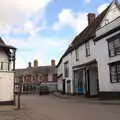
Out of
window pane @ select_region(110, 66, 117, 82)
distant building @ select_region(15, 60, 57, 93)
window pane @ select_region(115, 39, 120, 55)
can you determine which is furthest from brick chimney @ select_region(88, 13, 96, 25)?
distant building @ select_region(15, 60, 57, 93)

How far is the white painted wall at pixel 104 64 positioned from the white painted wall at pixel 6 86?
31.7ft

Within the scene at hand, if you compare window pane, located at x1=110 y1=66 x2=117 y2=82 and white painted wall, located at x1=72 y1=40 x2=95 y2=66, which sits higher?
white painted wall, located at x1=72 y1=40 x2=95 y2=66

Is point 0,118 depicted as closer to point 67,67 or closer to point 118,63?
point 118,63

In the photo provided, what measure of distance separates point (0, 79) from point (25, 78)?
185ft

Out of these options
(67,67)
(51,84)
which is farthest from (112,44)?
(51,84)

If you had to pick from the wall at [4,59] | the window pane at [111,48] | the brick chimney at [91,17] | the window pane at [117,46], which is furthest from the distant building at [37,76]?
the window pane at [117,46]

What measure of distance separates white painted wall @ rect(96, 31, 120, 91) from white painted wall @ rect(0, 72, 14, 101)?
9650mm

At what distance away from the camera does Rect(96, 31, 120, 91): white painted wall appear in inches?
1043

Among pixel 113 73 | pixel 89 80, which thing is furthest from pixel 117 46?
pixel 89 80

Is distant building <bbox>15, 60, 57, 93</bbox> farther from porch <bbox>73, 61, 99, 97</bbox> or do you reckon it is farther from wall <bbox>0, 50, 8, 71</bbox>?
wall <bbox>0, 50, 8, 71</bbox>

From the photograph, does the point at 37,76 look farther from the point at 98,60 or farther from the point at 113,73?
the point at 113,73

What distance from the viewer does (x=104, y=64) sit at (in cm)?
2772

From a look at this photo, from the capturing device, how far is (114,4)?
117 feet

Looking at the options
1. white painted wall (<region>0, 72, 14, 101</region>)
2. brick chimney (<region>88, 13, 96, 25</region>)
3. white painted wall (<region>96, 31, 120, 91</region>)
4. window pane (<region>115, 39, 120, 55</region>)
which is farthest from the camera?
brick chimney (<region>88, 13, 96, 25</region>)
